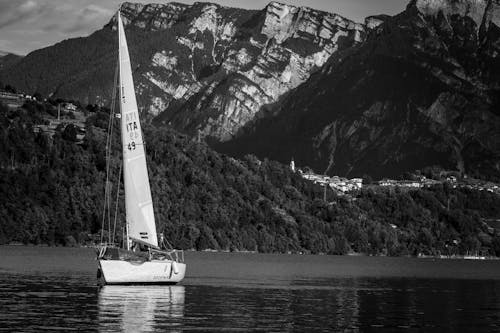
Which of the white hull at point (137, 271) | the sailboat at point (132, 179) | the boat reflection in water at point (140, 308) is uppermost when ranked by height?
the sailboat at point (132, 179)

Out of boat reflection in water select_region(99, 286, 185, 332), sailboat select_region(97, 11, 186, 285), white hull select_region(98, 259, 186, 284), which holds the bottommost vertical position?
boat reflection in water select_region(99, 286, 185, 332)

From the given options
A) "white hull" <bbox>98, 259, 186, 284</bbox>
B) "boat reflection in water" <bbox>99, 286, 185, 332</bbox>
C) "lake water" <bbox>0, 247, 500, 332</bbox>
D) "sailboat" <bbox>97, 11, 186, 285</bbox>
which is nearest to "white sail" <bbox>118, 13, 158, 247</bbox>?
"sailboat" <bbox>97, 11, 186, 285</bbox>

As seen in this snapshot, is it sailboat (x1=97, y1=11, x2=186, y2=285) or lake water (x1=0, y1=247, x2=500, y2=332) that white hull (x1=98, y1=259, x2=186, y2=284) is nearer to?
sailboat (x1=97, y1=11, x2=186, y2=285)

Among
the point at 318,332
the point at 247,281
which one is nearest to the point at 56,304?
the point at 318,332

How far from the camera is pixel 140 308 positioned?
255 feet

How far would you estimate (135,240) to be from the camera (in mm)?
90812

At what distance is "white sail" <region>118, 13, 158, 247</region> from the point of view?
90.1 metres

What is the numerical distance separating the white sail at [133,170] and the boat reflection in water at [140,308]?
496 centimetres

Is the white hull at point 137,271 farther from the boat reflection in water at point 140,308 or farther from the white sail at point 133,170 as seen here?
the white sail at point 133,170

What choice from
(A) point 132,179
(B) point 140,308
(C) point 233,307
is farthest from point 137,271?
(B) point 140,308

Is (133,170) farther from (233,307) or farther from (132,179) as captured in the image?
(233,307)

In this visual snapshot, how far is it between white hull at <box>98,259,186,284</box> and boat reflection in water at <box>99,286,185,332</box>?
741mm

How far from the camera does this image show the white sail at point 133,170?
90062 mm

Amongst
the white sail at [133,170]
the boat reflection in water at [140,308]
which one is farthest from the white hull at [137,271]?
the white sail at [133,170]
